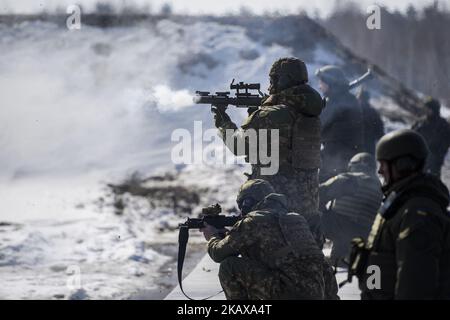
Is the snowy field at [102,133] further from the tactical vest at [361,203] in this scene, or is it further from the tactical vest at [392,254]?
the tactical vest at [392,254]

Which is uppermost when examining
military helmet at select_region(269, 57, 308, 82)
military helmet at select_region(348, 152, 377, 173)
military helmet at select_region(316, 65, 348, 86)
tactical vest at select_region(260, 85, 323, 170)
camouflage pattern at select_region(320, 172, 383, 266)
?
military helmet at select_region(269, 57, 308, 82)

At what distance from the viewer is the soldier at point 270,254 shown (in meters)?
6.47

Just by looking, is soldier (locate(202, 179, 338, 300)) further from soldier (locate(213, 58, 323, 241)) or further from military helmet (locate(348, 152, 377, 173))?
military helmet (locate(348, 152, 377, 173))

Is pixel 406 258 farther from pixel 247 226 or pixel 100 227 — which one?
pixel 100 227

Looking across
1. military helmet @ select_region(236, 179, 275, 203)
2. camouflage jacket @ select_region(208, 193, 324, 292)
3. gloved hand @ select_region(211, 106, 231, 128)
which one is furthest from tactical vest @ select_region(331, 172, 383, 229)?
camouflage jacket @ select_region(208, 193, 324, 292)

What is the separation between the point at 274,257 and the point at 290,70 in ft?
5.57

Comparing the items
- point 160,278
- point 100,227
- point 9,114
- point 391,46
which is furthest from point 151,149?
point 391,46

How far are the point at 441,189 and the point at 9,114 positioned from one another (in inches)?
674

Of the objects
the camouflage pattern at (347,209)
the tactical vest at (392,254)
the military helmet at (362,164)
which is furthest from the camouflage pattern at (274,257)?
the military helmet at (362,164)

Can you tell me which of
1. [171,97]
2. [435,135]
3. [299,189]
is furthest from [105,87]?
[299,189]

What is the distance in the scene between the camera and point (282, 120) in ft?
24.5

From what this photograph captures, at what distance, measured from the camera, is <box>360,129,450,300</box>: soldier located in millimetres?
4457

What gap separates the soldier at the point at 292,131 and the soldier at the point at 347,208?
2202 mm

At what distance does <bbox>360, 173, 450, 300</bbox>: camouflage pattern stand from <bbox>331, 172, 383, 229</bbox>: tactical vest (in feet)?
16.9
